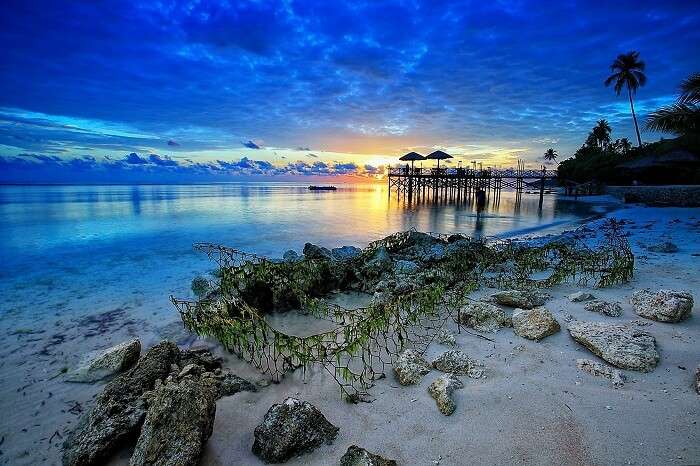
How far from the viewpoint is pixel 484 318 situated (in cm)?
484

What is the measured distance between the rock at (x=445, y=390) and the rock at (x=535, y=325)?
4.41 feet

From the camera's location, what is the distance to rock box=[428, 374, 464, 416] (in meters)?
3.20

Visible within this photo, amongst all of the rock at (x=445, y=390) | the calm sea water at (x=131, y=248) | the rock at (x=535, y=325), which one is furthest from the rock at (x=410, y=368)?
the calm sea water at (x=131, y=248)

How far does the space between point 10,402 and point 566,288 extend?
8.58 meters

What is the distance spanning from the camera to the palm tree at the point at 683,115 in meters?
18.5

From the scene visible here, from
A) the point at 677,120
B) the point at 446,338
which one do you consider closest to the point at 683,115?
the point at 677,120

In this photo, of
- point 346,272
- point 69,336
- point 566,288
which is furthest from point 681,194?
point 69,336

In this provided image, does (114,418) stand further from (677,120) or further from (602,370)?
(677,120)

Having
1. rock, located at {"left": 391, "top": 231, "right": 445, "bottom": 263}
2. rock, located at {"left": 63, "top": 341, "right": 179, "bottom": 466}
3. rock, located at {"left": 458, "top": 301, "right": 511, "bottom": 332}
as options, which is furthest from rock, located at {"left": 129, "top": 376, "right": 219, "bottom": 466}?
rock, located at {"left": 391, "top": 231, "right": 445, "bottom": 263}

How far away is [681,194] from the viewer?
24.9 meters

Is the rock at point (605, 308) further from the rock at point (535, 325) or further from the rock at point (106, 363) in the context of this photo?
the rock at point (106, 363)

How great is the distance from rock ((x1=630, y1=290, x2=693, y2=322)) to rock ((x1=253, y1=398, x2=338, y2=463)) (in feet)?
14.3

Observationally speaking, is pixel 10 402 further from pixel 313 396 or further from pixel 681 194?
pixel 681 194

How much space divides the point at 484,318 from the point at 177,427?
3.93m
